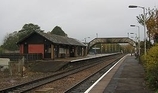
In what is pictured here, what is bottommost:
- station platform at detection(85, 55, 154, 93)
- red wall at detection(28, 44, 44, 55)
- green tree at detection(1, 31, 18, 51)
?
station platform at detection(85, 55, 154, 93)

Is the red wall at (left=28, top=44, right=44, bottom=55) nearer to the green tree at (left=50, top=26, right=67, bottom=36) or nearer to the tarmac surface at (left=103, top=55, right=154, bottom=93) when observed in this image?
the tarmac surface at (left=103, top=55, right=154, bottom=93)

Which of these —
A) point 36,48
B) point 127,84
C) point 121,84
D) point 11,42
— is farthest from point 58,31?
point 127,84

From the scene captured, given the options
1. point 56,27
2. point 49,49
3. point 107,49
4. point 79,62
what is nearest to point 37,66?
point 79,62

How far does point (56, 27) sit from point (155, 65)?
99621 millimetres

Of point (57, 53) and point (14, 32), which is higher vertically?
point (14, 32)

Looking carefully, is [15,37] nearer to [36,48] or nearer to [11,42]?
[11,42]

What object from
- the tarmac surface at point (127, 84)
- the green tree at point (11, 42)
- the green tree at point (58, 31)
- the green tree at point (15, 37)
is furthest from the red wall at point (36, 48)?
the green tree at point (58, 31)

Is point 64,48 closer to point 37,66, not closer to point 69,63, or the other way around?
point 69,63

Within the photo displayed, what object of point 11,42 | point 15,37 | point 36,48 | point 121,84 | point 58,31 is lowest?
point 121,84

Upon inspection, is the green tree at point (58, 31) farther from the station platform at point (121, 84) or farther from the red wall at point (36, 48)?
the station platform at point (121, 84)

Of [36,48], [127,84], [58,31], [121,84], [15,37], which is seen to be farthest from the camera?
[58,31]

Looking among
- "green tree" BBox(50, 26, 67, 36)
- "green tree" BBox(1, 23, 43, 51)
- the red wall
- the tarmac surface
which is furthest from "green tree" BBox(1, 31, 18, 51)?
the tarmac surface

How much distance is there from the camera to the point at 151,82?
15094 mm

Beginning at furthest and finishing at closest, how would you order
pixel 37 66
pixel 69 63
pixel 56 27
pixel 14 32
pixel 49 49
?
pixel 56 27, pixel 14 32, pixel 49 49, pixel 69 63, pixel 37 66
